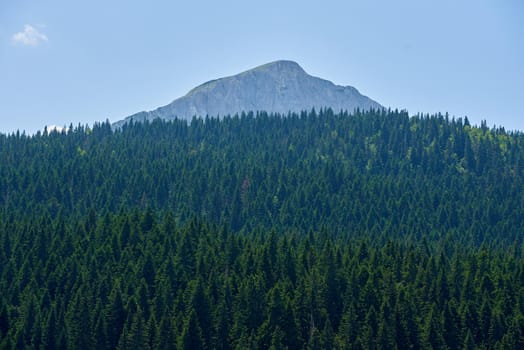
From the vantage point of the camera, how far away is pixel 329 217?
6658 inches

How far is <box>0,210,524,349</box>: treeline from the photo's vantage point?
9256 cm

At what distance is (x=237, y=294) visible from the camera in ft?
330

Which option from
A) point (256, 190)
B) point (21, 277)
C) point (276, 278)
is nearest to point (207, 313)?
point (276, 278)

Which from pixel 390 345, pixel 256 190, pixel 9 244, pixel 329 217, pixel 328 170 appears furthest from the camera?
pixel 328 170

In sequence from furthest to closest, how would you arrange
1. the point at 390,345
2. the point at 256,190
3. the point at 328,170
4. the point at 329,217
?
the point at 328,170, the point at 256,190, the point at 329,217, the point at 390,345

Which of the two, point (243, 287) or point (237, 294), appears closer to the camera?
point (243, 287)

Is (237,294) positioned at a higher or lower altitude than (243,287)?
lower

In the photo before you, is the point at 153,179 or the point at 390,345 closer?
the point at 390,345

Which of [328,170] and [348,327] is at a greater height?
[328,170]

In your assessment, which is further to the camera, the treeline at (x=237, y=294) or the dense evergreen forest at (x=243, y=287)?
the dense evergreen forest at (x=243, y=287)

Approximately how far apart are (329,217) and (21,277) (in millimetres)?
75962

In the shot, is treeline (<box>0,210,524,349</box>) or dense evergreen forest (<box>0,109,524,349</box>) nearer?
treeline (<box>0,210,524,349</box>)

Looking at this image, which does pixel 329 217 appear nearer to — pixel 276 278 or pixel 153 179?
pixel 153 179

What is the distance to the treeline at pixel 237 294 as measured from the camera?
304ft
